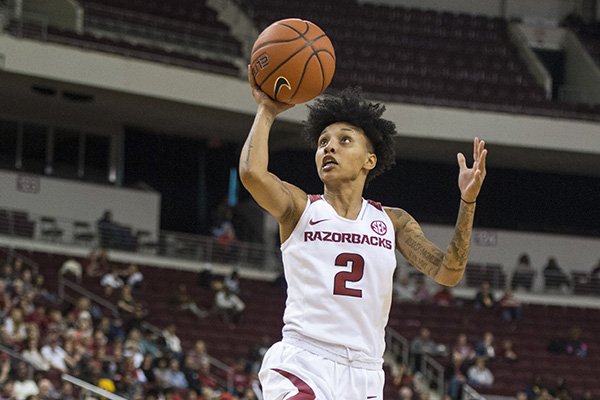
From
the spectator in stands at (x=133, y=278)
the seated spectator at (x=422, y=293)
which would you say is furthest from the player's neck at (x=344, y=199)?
the seated spectator at (x=422, y=293)

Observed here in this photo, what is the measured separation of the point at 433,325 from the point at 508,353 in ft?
5.07

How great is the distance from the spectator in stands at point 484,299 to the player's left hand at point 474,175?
53.3ft

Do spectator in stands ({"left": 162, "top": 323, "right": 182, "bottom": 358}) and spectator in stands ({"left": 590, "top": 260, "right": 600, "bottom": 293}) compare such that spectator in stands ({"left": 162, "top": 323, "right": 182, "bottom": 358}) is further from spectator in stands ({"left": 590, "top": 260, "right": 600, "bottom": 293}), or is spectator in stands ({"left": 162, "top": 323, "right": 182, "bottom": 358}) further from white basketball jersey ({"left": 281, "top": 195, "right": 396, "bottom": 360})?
white basketball jersey ({"left": 281, "top": 195, "right": 396, "bottom": 360})

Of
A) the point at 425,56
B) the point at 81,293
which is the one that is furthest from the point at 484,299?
the point at 81,293

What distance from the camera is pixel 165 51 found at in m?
21.6

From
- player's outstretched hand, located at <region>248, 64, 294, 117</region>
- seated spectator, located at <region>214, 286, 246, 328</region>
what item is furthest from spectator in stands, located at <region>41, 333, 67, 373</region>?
player's outstretched hand, located at <region>248, 64, 294, 117</region>

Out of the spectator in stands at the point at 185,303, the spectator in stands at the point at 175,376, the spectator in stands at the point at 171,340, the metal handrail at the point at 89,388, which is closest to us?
the metal handrail at the point at 89,388

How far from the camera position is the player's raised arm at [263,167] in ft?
16.4

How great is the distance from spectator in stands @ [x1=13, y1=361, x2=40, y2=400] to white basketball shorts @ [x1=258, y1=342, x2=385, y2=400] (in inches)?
279

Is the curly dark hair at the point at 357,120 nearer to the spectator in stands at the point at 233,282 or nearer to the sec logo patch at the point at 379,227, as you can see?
the sec logo patch at the point at 379,227

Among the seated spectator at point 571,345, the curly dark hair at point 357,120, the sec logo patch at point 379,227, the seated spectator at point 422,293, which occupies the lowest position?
the seated spectator at point 571,345

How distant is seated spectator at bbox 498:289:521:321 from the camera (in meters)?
21.2

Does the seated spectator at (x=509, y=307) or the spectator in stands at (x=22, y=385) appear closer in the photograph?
the spectator in stands at (x=22, y=385)

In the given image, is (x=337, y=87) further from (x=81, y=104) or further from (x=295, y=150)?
(x=81, y=104)
